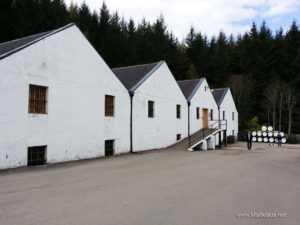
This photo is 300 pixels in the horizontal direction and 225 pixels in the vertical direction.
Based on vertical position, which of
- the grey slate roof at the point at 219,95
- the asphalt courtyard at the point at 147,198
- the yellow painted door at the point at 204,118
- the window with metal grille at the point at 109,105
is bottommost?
the asphalt courtyard at the point at 147,198

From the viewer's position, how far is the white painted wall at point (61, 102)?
9.92 metres

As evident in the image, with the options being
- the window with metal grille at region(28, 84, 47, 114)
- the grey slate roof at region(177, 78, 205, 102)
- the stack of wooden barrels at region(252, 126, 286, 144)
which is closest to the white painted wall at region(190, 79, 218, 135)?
the grey slate roof at region(177, 78, 205, 102)

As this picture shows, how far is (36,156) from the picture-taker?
1091 centimetres

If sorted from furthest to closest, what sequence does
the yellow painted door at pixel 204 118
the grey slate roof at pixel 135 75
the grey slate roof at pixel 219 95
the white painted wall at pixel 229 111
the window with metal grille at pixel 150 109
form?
the white painted wall at pixel 229 111 → the grey slate roof at pixel 219 95 → the yellow painted door at pixel 204 118 → the window with metal grille at pixel 150 109 → the grey slate roof at pixel 135 75

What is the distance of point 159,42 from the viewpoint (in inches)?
1889

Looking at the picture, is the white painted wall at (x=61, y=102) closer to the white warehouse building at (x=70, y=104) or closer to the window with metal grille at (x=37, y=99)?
the white warehouse building at (x=70, y=104)

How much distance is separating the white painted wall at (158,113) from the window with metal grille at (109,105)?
2.00m

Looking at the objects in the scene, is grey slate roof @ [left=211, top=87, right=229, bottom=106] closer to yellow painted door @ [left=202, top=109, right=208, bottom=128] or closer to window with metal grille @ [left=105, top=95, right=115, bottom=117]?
yellow painted door @ [left=202, top=109, right=208, bottom=128]

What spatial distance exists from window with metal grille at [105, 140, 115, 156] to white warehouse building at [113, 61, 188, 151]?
70.7 inches

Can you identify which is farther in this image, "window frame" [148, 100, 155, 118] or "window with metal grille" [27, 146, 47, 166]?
"window frame" [148, 100, 155, 118]

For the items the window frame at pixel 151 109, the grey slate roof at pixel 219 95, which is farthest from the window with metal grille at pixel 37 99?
the grey slate roof at pixel 219 95

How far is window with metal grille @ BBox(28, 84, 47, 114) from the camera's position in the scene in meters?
10.8

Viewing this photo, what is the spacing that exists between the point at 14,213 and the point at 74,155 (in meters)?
7.89

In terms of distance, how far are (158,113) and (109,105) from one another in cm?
524
